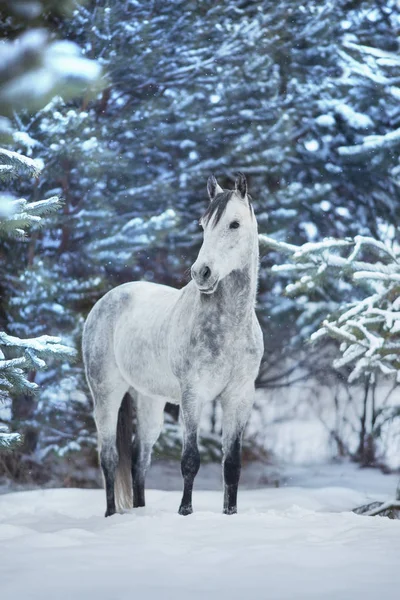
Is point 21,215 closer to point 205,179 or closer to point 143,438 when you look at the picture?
point 143,438

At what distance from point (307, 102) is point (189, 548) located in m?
6.70

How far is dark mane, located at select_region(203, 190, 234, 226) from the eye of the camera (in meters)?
3.95

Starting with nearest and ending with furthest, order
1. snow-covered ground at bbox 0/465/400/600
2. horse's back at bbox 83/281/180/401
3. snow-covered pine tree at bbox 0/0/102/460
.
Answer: snow-covered ground at bbox 0/465/400/600 < snow-covered pine tree at bbox 0/0/102/460 < horse's back at bbox 83/281/180/401

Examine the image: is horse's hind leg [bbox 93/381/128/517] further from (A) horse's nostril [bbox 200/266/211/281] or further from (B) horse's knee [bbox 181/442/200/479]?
(A) horse's nostril [bbox 200/266/211/281]

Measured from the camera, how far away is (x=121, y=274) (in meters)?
8.38

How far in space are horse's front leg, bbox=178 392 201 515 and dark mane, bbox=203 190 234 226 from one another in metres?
0.90

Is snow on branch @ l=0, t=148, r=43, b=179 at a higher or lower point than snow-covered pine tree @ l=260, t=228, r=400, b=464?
higher

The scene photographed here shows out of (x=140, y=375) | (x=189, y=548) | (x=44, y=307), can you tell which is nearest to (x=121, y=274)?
(x=44, y=307)

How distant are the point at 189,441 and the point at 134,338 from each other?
3.09 ft

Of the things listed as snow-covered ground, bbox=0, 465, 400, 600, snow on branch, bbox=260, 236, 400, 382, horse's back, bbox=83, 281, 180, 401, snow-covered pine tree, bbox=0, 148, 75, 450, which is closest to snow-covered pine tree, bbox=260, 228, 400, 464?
snow on branch, bbox=260, 236, 400, 382

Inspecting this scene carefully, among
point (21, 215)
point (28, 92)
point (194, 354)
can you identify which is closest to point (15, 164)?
point (21, 215)

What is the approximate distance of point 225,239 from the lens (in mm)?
3928

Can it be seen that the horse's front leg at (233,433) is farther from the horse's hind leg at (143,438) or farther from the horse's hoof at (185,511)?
the horse's hind leg at (143,438)

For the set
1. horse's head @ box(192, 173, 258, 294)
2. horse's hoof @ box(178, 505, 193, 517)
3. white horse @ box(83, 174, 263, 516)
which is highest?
horse's head @ box(192, 173, 258, 294)
